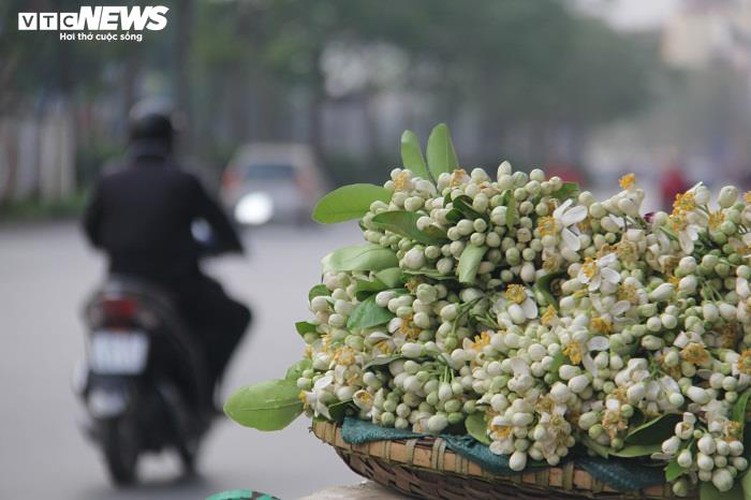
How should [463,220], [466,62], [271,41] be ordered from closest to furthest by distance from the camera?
1. [463,220]
2. [271,41]
3. [466,62]

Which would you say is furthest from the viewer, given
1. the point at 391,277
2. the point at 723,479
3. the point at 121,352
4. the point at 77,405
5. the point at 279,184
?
the point at 279,184

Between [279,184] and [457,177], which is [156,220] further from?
[279,184]

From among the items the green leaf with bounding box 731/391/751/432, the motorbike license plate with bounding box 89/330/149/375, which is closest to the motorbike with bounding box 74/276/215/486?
the motorbike license plate with bounding box 89/330/149/375

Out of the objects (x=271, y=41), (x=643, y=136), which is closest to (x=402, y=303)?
(x=271, y=41)

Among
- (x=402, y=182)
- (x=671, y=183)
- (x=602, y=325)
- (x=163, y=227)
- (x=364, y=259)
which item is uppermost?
(x=671, y=183)

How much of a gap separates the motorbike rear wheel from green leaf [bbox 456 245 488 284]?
12.0ft

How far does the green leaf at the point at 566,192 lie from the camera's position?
2.17 metres

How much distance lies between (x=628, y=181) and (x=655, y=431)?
0.36 metres

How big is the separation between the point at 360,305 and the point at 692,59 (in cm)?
9841

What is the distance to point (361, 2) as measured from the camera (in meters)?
43.6

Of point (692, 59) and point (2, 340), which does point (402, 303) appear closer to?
point (2, 340)

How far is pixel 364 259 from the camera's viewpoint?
7.27 feet

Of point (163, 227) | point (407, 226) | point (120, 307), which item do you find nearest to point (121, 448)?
point (120, 307)

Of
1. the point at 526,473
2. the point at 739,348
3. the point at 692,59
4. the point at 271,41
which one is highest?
the point at 692,59
